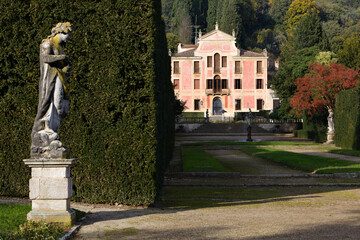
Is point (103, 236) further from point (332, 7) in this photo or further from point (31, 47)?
point (332, 7)

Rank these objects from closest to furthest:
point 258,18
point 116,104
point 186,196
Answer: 1. point 116,104
2. point 186,196
3. point 258,18

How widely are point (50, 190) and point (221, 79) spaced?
7014 centimetres

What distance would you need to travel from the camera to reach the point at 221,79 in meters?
78.2

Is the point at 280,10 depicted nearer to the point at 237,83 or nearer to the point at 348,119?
the point at 237,83

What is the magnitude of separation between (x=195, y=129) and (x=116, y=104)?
5110cm

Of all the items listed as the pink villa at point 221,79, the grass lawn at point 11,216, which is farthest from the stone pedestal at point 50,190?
the pink villa at point 221,79

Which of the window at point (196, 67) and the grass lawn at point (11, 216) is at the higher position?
the window at point (196, 67)

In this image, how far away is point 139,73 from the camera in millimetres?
11883

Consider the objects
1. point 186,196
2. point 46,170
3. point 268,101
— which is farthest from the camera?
point 268,101

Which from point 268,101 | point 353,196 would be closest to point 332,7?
point 268,101

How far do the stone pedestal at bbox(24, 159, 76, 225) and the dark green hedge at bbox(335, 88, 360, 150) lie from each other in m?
26.7

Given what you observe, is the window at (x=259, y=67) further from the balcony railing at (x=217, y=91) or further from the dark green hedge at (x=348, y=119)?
the dark green hedge at (x=348, y=119)

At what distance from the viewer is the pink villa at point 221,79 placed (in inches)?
3029

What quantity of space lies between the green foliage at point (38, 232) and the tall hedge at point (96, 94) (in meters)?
3.28
